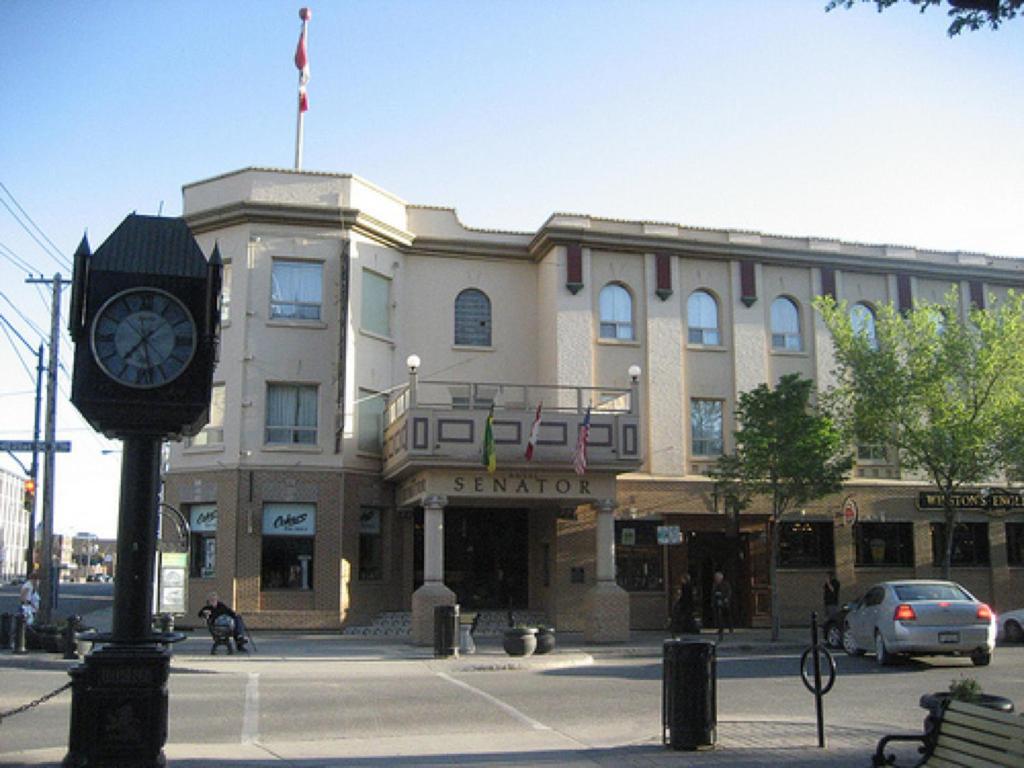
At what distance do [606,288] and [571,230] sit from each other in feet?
6.76

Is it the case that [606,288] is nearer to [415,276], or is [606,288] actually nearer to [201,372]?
[415,276]

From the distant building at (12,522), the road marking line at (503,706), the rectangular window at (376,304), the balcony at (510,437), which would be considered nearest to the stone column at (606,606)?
the balcony at (510,437)

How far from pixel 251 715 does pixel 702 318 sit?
21403 mm

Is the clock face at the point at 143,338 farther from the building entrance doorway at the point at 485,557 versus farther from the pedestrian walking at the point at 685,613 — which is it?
the building entrance doorway at the point at 485,557

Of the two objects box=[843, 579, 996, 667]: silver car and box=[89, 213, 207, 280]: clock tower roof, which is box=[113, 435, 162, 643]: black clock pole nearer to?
box=[89, 213, 207, 280]: clock tower roof

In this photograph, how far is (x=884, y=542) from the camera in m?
31.8

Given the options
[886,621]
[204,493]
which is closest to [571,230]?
[204,493]

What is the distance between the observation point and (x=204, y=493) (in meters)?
27.9

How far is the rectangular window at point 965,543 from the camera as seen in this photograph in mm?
32219

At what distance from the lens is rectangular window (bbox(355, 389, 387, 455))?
28.9 m

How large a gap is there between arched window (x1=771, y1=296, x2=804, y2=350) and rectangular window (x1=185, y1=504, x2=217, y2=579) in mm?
17180

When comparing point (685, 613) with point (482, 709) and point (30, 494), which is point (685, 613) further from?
point (30, 494)

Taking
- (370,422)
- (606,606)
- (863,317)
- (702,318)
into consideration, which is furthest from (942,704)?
(863,317)

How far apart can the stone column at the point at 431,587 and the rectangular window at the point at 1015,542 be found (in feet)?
60.7
